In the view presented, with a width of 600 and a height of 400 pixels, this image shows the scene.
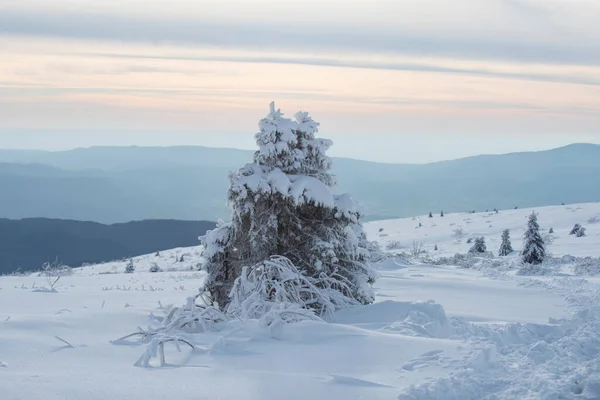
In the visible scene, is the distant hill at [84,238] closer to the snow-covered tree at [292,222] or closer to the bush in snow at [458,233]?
the bush in snow at [458,233]

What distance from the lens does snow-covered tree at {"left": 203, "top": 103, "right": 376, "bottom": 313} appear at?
9.72 meters

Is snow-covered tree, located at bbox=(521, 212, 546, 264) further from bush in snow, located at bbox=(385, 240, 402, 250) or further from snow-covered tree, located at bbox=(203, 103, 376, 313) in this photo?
snow-covered tree, located at bbox=(203, 103, 376, 313)

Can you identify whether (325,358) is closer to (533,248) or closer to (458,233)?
(533,248)

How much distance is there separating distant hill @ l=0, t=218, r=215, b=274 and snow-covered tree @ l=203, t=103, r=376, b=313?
56332 mm

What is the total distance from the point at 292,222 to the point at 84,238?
217 feet

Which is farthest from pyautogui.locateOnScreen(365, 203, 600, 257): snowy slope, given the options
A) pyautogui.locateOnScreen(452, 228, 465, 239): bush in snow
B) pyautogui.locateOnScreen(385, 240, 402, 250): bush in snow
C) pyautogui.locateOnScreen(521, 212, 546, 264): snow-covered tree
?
pyautogui.locateOnScreen(521, 212, 546, 264): snow-covered tree

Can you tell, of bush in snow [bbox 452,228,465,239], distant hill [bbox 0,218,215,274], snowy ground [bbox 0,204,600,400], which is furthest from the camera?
distant hill [bbox 0,218,215,274]

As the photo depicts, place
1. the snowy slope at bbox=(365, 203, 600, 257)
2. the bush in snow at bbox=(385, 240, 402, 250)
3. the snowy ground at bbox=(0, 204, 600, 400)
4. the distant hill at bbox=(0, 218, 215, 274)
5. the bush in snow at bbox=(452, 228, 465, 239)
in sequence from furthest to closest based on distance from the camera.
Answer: the distant hill at bbox=(0, 218, 215, 274)
the bush in snow at bbox=(452, 228, 465, 239)
the bush in snow at bbox=(385, 240, 402, 250)
the snowy slope at bbox=(365, 203, 600, 257)
the snowy ground at bbox=(0, 204, 600, 400)

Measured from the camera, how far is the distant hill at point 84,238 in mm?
67438

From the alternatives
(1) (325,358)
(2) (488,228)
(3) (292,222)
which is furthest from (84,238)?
(1) (325,358)

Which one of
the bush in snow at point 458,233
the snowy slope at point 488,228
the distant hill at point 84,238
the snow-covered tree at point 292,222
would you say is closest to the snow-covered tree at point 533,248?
the snowy slope at point 488,228

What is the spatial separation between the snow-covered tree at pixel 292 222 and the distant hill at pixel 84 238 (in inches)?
2218

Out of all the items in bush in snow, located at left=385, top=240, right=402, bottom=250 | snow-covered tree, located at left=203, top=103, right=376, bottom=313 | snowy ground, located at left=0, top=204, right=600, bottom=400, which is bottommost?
bush in snow, located at left=385, top=240, right=402, bottom=250

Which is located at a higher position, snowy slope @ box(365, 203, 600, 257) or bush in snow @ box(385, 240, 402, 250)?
snowy slope @ box(365, 203, 600, 257)
